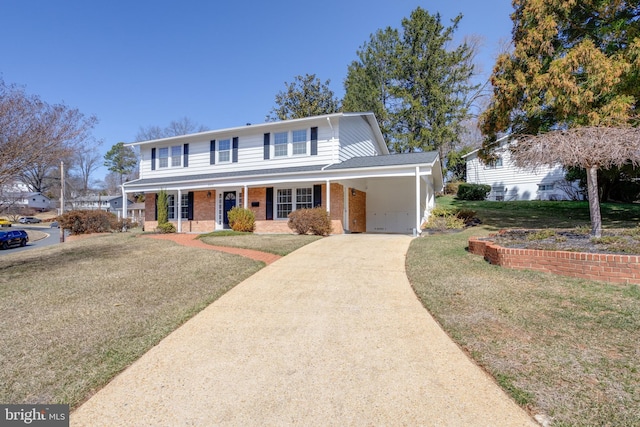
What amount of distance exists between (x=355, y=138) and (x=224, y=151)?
7.09 metres

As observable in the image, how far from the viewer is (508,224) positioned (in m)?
14.8

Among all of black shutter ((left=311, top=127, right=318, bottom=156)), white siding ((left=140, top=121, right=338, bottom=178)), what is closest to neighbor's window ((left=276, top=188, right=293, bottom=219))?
white siding ((left=140, top=121, right=338, bottom=178))

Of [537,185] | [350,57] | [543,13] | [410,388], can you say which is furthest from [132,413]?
[350,57]

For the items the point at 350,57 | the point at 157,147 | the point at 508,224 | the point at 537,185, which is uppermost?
the point at 350,57

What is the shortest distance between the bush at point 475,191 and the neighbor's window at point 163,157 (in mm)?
21936

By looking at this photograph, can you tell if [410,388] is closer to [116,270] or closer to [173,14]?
[116,270]

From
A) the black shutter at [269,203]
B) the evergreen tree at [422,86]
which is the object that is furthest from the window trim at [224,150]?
the evergreen tree at [422,86]

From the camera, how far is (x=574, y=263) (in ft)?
19.2

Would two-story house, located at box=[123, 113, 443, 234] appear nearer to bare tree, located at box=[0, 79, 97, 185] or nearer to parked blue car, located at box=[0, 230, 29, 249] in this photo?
bare tree, located at box=[0, 79, 97, 185]

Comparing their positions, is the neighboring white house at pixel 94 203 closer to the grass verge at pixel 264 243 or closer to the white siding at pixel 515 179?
the grass verge at pixel 264 243

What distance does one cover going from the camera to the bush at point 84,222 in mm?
17281

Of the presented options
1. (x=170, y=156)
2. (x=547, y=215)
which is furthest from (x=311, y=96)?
(x=547, y=215)

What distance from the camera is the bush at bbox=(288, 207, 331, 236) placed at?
527 inches

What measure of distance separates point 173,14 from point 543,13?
1443 centimetres
